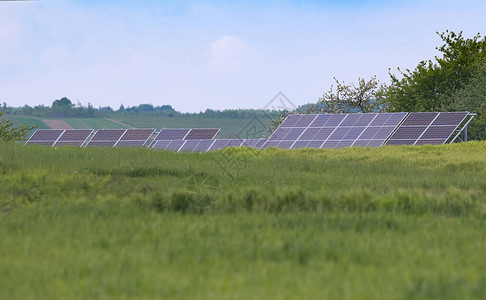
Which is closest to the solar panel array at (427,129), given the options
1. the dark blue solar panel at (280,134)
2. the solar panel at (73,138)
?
the dark blue solar panel at (280,134)

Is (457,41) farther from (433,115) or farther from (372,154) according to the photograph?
(372,154)

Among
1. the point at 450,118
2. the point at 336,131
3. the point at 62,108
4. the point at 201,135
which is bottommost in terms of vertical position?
the point at 201,135

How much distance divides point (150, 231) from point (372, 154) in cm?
1677

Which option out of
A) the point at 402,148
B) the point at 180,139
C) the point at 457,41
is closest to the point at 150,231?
the point at 402,148

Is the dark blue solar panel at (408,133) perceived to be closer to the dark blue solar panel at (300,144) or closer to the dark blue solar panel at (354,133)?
the dark blue solar panel at (354,133)

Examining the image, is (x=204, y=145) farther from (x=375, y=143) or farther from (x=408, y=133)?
(x=408, y=133)

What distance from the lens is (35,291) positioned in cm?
620

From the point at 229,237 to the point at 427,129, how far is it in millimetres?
27475

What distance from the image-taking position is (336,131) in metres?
35.4

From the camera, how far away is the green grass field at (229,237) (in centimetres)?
641

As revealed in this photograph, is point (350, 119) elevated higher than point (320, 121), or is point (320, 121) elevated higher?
point (350, 119)

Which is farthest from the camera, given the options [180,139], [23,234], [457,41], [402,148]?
[457,41]

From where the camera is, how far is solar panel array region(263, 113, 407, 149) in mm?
33688

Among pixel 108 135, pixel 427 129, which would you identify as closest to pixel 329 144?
pixel 427 129
